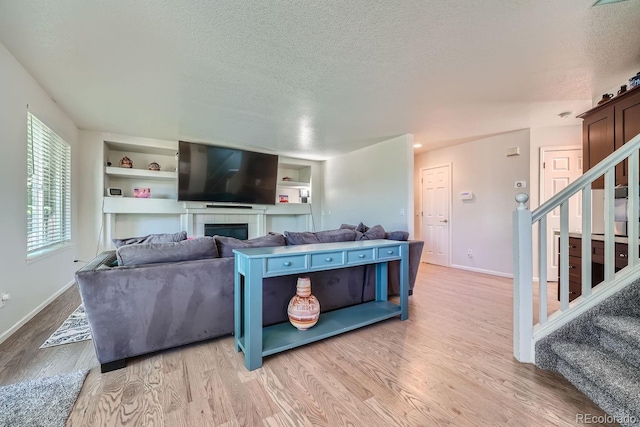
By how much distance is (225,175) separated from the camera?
5031mm

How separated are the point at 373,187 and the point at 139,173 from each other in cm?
419

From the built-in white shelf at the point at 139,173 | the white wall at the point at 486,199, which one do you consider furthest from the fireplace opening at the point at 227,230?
the white wall at the point at 486,199

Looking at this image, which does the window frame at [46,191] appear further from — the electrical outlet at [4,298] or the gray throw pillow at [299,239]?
the gray throw pillow at [299,239]

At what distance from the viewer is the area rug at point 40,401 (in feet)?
4.17

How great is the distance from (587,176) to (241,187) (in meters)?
4.87

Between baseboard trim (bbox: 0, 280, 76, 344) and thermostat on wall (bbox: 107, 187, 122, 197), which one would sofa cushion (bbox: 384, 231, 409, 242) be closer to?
baseboard trim (bbox: 0, 280, 76, 344)

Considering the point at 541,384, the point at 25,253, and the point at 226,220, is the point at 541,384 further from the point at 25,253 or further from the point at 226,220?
the point at 226,220

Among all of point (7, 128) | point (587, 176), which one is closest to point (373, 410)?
point (587, 176)

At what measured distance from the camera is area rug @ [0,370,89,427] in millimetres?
1272

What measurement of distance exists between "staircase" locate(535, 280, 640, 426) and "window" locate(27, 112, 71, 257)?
14.8 ft

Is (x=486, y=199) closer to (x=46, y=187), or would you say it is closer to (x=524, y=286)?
(x=524, y=286)

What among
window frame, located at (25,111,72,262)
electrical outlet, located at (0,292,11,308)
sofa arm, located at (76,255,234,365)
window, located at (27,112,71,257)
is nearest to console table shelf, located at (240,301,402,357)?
sofa arm, located at (76,255,234,365)

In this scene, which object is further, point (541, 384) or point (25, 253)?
point (25, 253)

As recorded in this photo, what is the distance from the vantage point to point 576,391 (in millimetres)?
1506
